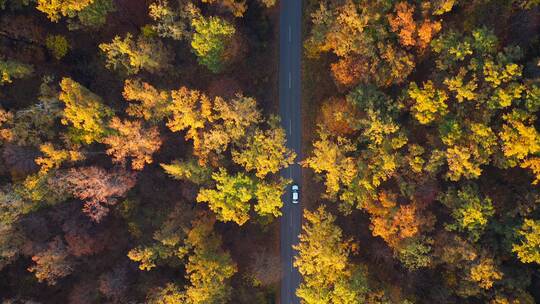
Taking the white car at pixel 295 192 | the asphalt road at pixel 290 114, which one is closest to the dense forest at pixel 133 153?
the asphalt road at pixel 290 114

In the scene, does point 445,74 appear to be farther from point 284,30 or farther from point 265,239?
point 265,239

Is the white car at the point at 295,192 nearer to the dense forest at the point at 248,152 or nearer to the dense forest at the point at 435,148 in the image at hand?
the dense forest at the point at 248,152

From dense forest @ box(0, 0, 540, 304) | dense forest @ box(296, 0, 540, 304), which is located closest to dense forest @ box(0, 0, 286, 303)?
dense forest @ box(0, 0, 540, 304)

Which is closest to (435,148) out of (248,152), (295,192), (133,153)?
(295,192)

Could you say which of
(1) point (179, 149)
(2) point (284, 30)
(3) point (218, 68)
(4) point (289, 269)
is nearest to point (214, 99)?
(3) point (218, 68)

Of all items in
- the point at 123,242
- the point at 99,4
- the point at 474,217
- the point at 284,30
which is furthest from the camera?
the point at 284,30
